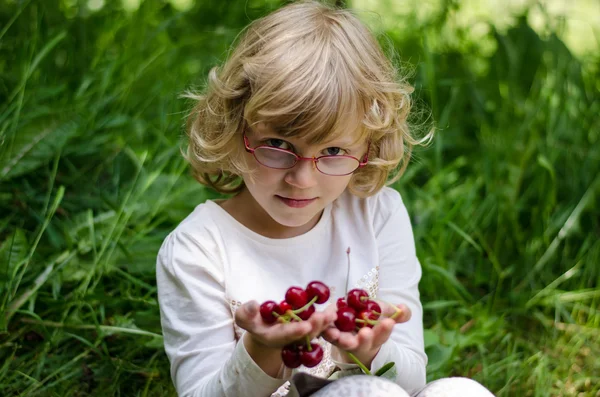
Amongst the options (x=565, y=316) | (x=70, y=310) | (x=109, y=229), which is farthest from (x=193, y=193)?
(x=565, y=316)

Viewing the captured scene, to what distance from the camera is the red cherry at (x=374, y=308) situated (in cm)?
138

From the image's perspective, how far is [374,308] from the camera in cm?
138

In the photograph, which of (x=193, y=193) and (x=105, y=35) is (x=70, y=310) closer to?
(x=193, y=193)

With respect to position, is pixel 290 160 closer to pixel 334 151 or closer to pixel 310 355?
pixel 334 151

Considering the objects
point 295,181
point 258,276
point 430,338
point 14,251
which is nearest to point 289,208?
point 295,181

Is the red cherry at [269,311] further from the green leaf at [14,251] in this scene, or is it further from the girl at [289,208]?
the green leaf at [14,251]

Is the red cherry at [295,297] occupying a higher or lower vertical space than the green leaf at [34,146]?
higher

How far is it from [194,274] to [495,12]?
2.37m

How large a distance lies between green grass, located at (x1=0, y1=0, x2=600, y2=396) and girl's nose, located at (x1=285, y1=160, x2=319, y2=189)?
70cm

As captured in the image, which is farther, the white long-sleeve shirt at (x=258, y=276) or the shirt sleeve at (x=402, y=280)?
the shirt sleeve at (x=402, y=280)

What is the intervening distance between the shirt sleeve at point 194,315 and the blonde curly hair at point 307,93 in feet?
0.67

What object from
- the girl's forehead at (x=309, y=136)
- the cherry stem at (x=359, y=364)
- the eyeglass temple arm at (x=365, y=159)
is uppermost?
the girl's forehead at (x=309, y=136)

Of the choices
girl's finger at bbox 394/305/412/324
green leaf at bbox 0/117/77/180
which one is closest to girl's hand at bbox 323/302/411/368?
girl's finger at bbox 394/305/412/324

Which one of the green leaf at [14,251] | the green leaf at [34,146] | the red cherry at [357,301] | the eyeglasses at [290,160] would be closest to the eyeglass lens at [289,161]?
the eyeglasses at [290,160]
